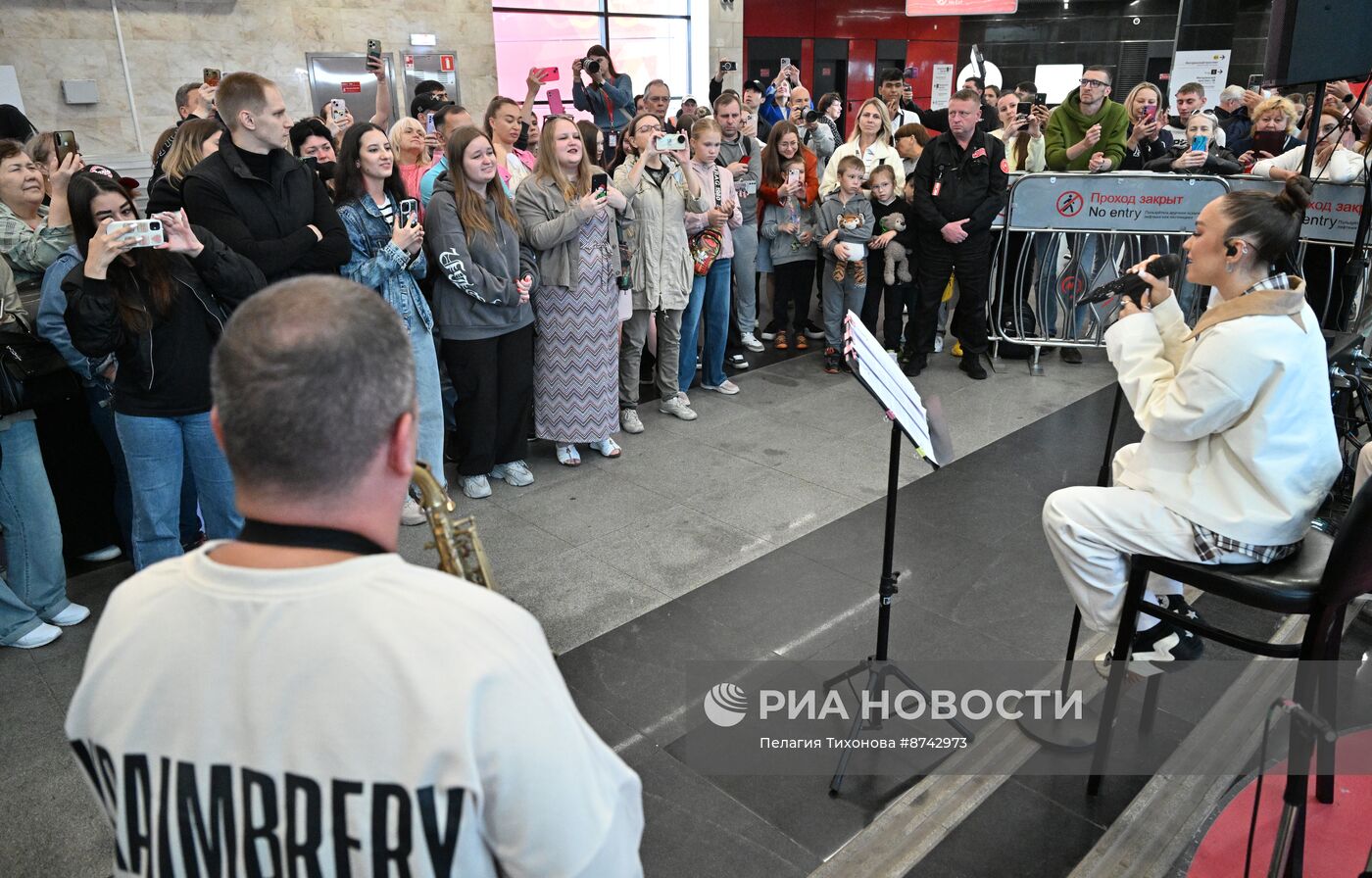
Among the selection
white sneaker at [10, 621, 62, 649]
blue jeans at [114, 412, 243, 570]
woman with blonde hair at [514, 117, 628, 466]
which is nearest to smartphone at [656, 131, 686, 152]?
woman with blonde hair at [514, 117, 628, 466]

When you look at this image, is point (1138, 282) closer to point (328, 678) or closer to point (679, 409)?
point (328, 678)

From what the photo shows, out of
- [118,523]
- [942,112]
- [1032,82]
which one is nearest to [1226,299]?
[118,523]

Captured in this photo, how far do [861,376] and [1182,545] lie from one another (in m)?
1.03

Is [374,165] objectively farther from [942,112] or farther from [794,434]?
[942,112]

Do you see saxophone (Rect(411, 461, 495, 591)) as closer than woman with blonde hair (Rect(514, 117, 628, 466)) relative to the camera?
Yes

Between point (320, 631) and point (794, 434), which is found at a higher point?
point (320, 631)

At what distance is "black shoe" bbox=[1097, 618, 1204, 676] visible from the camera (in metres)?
2.98

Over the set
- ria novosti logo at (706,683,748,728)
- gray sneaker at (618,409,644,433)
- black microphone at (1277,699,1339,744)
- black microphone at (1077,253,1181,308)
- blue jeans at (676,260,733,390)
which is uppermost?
black microphone at (1077,253,1181,308)

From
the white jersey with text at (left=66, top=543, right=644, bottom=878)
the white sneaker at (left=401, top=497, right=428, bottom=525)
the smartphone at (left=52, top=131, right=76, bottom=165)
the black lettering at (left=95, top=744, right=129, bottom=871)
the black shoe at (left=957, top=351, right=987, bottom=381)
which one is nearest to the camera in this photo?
the white jersey with text at (left=66, top=543, right=644, bottom=878)

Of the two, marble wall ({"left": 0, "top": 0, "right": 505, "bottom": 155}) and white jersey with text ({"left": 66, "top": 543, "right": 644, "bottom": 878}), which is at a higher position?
marble wall ({"left": 0, "top": 0, "right": 505, "bottom": 155})

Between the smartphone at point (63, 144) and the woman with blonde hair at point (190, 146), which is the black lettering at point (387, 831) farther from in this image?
the woman with blonde hair at point (190, 146)

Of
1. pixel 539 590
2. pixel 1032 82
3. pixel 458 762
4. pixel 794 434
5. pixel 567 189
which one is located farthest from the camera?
pixel 1032 82

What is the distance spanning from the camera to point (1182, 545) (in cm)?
269

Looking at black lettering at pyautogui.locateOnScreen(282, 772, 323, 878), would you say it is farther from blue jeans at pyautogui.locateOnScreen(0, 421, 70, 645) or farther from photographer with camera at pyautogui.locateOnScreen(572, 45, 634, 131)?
photographer with camera at pyautogui.locateOnScreen(572, 45, 634, 131)
